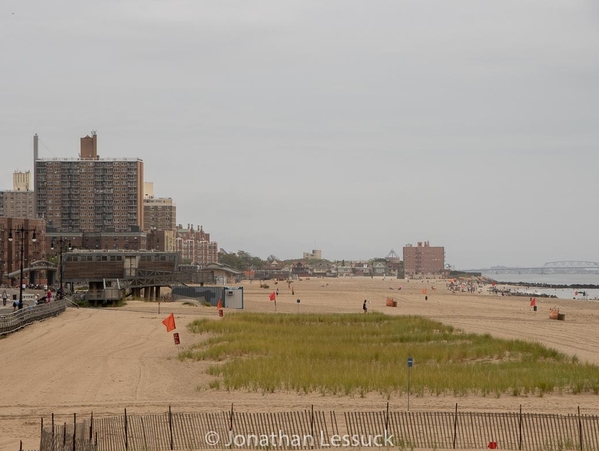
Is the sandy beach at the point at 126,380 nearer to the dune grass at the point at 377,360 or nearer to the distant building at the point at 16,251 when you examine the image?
the dune grass at the point at 377,360

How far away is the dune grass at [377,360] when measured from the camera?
32.2 metres

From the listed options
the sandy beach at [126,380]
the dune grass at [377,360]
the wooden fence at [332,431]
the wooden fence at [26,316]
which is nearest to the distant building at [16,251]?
the wooden fence at [26,316]

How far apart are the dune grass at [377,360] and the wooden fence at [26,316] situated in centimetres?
1018

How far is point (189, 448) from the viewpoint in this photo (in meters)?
21.4

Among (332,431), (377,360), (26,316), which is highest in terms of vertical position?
(26,316)

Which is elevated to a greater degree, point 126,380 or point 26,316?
point 26,316

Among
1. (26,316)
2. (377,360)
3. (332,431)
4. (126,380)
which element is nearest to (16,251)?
(26,316)

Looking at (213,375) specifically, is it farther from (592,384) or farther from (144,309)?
(144,309)

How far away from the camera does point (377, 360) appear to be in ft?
131

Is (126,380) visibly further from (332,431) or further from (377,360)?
(332,431)

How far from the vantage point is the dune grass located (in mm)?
32188

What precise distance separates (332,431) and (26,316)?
1386 inches

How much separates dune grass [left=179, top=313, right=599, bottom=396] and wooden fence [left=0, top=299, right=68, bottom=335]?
1018cm

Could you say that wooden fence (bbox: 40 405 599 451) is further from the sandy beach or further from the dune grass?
the dune grass
